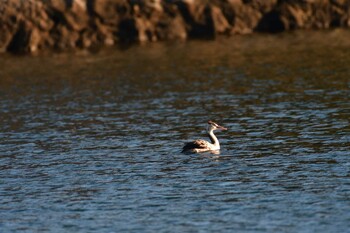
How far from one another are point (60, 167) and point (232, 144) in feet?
30.3

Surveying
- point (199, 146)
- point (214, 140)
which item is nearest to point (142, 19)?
point (214, 140)

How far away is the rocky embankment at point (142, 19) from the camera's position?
82188 mm

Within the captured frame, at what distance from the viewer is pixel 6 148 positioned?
48.4 m

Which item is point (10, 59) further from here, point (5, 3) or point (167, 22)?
point (167, 22)

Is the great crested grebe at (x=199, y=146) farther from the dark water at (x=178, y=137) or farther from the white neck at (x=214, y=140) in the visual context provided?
the dark water at (x=178, y=137)

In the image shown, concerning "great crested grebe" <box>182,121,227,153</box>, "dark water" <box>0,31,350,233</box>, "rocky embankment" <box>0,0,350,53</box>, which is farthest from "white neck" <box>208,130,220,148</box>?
"rocky embankment" <box>0,0,350,53</box>

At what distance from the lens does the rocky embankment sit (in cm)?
8219

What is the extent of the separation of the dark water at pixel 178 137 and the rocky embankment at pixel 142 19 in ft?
11.0

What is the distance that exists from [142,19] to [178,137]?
3675 cm

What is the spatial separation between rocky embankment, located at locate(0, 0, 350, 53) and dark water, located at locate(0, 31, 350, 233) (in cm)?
336

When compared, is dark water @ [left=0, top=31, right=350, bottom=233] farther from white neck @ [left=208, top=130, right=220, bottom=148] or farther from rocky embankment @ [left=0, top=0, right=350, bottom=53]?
rocky embankment @ [left=0, top=0, right=350, bottom=53]


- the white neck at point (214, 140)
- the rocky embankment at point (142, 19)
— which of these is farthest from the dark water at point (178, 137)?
the rocky embankment at point (142, 19)

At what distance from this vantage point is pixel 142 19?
8394 centimetres

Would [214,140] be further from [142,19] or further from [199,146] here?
[142,19]
